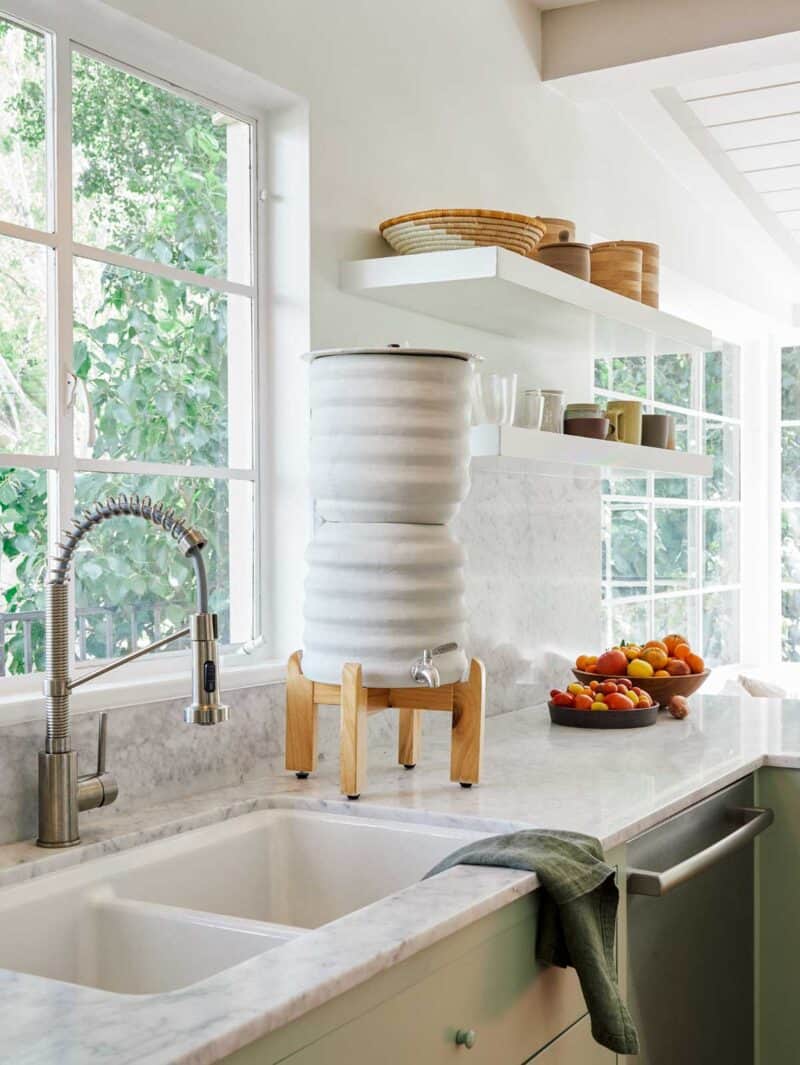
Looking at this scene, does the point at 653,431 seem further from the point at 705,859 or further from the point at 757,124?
the point at 705,859

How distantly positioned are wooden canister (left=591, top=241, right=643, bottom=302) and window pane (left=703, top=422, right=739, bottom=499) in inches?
102

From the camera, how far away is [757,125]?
3.75 metres

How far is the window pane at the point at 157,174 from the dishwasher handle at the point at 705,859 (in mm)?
1252

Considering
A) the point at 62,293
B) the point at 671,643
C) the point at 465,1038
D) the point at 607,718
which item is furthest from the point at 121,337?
the point at 671,643

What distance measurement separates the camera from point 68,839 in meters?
1.67

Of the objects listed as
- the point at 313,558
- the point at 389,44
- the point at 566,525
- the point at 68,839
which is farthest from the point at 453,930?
the point at 566,525

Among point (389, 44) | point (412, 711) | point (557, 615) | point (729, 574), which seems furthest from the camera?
point (729, 574)

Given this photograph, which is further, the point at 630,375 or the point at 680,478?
the point at 680,478

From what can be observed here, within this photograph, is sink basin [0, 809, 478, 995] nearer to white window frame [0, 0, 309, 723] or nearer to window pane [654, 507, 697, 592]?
white window frame [0, 0, 309, 723]

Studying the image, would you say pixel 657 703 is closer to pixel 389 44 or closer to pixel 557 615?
pixel 557 615

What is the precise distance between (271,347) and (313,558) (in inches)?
20.4

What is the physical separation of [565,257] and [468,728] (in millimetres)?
1159

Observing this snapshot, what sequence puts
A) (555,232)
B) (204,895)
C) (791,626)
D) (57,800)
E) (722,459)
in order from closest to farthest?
1. (57,800)
2. (204,895)
3. (555,232)
4. (722,459)
5. (791,626)

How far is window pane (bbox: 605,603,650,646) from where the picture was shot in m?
4.44
